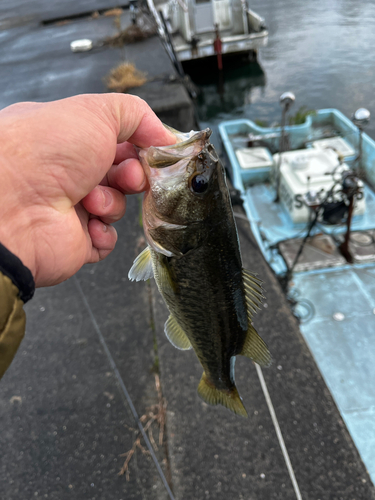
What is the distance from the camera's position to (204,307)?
1.95m

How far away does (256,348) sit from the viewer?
203 cm

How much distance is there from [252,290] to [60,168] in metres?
1.25

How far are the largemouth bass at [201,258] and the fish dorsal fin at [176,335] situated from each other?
6 cm

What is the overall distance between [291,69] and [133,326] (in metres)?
20.0

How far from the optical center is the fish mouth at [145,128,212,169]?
5.42 ft

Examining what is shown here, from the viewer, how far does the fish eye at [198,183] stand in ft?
5.48

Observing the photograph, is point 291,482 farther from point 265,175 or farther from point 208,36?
point 208,36

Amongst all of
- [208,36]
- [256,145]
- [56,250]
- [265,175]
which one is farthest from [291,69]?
[56,250]

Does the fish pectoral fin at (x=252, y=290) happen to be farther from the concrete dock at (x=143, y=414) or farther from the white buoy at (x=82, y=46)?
the white buoy at (x=82, y=46)

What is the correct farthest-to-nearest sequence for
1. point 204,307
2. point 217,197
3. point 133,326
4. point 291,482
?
1. point 133,326
2. point 291,482
3. point 204,307
4. point 217,197

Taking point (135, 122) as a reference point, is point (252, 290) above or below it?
below

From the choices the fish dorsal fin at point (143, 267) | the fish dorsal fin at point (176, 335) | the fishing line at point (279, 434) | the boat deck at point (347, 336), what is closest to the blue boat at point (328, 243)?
the boat deck at point (347, 336)

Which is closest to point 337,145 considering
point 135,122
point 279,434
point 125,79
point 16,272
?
point 125,79

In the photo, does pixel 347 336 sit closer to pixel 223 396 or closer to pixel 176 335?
pixel 223 396
